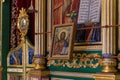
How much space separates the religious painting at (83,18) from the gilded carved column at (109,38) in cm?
17

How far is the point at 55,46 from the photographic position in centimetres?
399

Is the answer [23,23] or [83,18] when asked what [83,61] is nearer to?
[83,18]

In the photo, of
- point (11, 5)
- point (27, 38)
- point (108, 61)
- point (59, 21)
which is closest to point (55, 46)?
point (59, 21)

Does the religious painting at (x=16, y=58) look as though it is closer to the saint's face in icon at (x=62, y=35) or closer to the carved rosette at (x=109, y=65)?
the saint's face in icon at (x=62, y=35)

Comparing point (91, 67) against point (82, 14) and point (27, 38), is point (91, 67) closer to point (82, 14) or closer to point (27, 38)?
point (82, 14)

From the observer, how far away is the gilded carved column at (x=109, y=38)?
344cm

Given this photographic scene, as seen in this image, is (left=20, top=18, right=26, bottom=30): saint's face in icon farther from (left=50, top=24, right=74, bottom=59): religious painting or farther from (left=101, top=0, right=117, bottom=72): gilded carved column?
(left=101, top=0, right=117, bottom=72): gilded carved column

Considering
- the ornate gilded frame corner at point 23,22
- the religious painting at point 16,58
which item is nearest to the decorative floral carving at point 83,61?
the ornate gilded frame corner at point 23,22

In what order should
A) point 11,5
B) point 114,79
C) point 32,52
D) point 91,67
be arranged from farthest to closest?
point 11,5 → point 32,52 → point 91,67 → point 114,79

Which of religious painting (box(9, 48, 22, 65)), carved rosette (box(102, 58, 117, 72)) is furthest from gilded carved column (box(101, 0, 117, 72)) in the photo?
religious painting (box(9, 48, 22, 65))

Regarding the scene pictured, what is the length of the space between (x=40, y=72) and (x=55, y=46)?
0.53 m

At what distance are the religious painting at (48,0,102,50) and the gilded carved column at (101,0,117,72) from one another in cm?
17

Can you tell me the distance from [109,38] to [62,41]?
2.16 feet

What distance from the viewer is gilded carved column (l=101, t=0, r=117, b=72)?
3443mm
